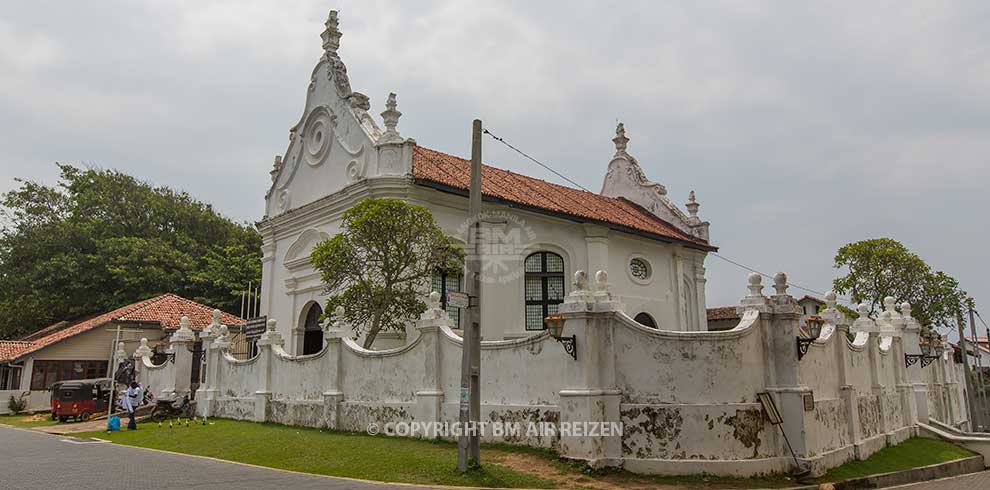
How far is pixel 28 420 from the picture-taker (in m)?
25.5

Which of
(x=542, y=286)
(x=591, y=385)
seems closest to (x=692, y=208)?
(x=542, y=286)

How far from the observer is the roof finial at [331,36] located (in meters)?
24.2

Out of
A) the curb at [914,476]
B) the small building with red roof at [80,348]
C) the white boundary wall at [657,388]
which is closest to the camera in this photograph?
the white boundary wall at [657,388]

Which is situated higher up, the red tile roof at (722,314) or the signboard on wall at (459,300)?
the red tile roof at (722,314)

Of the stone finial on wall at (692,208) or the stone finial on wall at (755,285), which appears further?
the stone finial on wall at (692,208)

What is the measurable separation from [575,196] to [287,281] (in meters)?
12.5

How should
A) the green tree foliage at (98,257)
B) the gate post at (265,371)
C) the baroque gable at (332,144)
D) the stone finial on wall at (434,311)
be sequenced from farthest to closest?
the green tree foliage at (98,257) → the baroque gable at (332,144) → the gate post at (265,371) → the stone finial on wall at (434,311)

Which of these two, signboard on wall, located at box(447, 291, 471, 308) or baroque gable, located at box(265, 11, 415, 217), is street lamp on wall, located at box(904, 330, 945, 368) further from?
baroque gable, located at box(265, 11, 415, 217)

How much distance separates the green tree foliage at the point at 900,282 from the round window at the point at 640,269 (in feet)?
47.9

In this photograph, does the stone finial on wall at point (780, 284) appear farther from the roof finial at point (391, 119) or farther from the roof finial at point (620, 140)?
the roof finial at point (620, 140)

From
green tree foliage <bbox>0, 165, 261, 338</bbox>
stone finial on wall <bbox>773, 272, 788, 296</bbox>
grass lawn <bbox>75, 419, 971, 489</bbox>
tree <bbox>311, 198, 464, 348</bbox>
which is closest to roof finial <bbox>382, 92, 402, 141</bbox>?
tree <bbox>311, 198, 464, 348</bbox>

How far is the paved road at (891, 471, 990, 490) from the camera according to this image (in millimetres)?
12594

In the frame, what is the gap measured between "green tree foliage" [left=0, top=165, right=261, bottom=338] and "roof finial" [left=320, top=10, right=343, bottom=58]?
679 inches

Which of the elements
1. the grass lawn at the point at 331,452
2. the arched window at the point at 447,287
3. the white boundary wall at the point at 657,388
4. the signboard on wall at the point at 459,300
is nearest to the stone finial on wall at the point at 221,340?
the grass lawn at the point at 331,452
